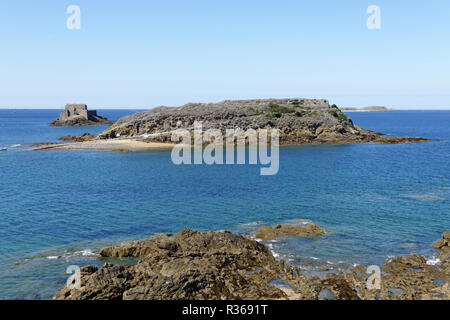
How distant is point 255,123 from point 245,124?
2.40 meters

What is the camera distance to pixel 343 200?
118 ft

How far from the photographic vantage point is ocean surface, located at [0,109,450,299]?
23.2 metres

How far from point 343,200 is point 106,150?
5201 centimetres

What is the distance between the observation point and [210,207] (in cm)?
3369

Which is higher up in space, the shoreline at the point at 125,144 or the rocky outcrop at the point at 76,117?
the rocky outcrop at the point at 76,117

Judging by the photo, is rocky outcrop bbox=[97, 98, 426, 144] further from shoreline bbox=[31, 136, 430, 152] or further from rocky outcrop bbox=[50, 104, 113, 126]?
rocky outcrop bbox=[50, 104, 113, 126]

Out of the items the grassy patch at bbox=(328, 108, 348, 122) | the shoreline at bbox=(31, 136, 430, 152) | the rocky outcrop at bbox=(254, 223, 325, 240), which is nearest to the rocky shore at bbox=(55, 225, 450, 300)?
the rocky outcrop at bbox=(254, 223, 325, 240)

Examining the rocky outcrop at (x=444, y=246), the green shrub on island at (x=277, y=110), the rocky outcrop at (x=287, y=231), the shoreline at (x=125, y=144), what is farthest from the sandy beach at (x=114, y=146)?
the rocky outcrop at (x=444, y=246)

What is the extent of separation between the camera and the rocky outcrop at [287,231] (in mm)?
26375

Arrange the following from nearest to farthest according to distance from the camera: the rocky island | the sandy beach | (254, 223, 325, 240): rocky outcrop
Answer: (254, 223, 325, 240): rocky outcrop, the sandy beach, the rocky island

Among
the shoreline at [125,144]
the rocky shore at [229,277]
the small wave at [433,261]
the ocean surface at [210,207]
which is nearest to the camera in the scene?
the rocky shore at [229,277]

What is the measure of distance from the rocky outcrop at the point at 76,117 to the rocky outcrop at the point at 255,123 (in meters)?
64.1

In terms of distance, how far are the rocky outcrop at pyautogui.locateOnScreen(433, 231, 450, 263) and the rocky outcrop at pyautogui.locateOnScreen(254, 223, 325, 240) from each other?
7.26m

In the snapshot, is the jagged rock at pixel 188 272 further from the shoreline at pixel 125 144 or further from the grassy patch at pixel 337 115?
the grassy patch at pixel 337 115
